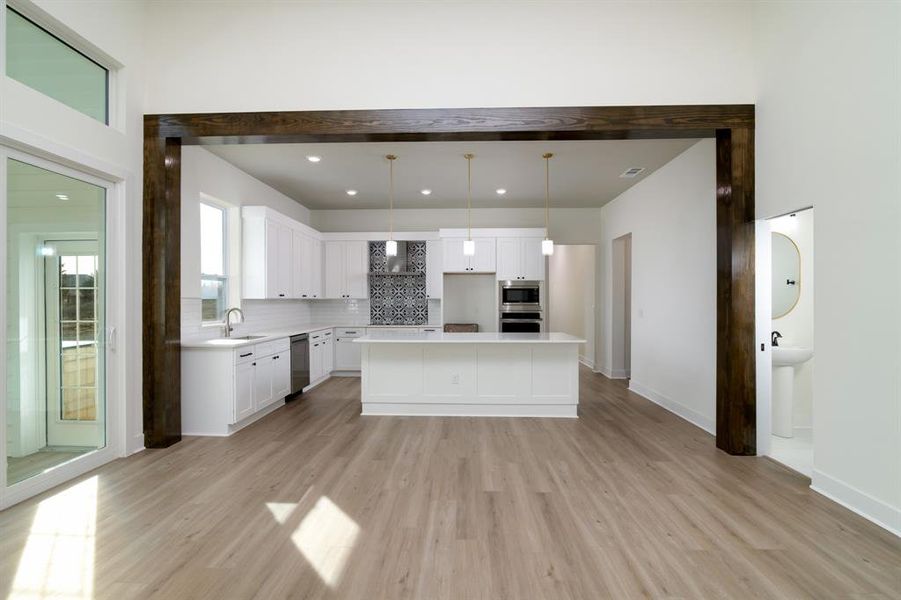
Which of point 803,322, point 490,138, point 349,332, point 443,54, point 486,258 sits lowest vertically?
point 349,332

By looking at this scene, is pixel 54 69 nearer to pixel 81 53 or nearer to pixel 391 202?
pixel 81 53

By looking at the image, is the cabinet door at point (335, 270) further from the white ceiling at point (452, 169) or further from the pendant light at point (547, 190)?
the pendant light at point (547, 190)

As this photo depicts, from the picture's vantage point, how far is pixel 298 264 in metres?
6.42

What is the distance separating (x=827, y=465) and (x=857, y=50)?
2.53 meters

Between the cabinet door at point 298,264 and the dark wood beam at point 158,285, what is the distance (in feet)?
8.11

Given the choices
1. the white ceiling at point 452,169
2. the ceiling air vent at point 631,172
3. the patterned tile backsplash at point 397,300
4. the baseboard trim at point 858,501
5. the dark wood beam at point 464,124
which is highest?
the white ceiling at point 452,169

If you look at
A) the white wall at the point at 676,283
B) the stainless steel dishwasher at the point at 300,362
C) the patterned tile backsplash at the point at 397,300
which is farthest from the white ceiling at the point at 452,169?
the stainless steel dishwasher at the point at 300,362

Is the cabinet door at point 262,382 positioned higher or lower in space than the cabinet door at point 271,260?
lower

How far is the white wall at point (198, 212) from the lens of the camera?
14.5ft

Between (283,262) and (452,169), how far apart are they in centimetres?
263

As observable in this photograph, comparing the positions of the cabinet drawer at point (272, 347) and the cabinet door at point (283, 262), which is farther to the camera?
the cabinet door at point (283, 262)

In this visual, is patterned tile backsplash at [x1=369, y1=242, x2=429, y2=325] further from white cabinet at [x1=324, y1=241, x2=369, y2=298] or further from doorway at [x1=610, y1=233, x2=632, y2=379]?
doorway at [x1=610, y1=233, x2=632, y2=379]

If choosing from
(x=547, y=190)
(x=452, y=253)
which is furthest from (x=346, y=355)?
(x=547, y=190)

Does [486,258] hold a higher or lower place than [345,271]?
higher
